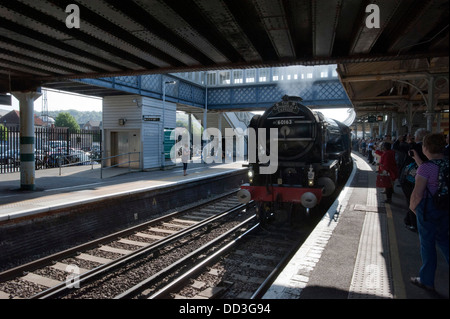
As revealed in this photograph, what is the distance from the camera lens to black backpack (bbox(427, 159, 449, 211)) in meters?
2.56

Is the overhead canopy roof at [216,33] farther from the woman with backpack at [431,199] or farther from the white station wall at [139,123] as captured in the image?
the white station wall at [139,123]

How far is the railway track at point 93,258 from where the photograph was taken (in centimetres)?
492

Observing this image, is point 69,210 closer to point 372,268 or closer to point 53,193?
point 53,193

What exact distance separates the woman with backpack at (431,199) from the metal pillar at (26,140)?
989cm

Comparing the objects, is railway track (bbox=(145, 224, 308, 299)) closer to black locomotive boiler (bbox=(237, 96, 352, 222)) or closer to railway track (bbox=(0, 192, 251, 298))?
black locomotive boiler (bbox=(237, 96, 352, 222))

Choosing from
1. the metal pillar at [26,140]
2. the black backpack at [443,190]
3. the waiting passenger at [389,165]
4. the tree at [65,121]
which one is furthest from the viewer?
the tree at [65,121]

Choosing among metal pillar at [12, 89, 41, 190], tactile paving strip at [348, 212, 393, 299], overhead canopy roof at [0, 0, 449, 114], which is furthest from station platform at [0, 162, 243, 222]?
tactile paving strip at [348, 212, 393, 299]

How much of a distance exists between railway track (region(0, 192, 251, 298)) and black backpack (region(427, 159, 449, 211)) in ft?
Answer: 15.9

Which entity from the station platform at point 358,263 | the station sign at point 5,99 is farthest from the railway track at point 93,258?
the station sign at point 5,99

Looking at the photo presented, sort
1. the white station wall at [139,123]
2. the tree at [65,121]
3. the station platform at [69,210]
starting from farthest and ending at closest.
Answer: the tree at [65,121] → the white station wall at [139,123] → the station platform at [69,210]

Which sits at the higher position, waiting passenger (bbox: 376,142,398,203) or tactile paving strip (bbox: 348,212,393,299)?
waiting passenger (bbox: 376,142,398,203)

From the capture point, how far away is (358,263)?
4223 millimetres

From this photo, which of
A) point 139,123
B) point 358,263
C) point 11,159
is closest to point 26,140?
point 139,123

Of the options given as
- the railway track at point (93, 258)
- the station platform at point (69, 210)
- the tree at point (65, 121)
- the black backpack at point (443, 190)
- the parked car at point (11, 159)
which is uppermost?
the tree at point (65, 121)
